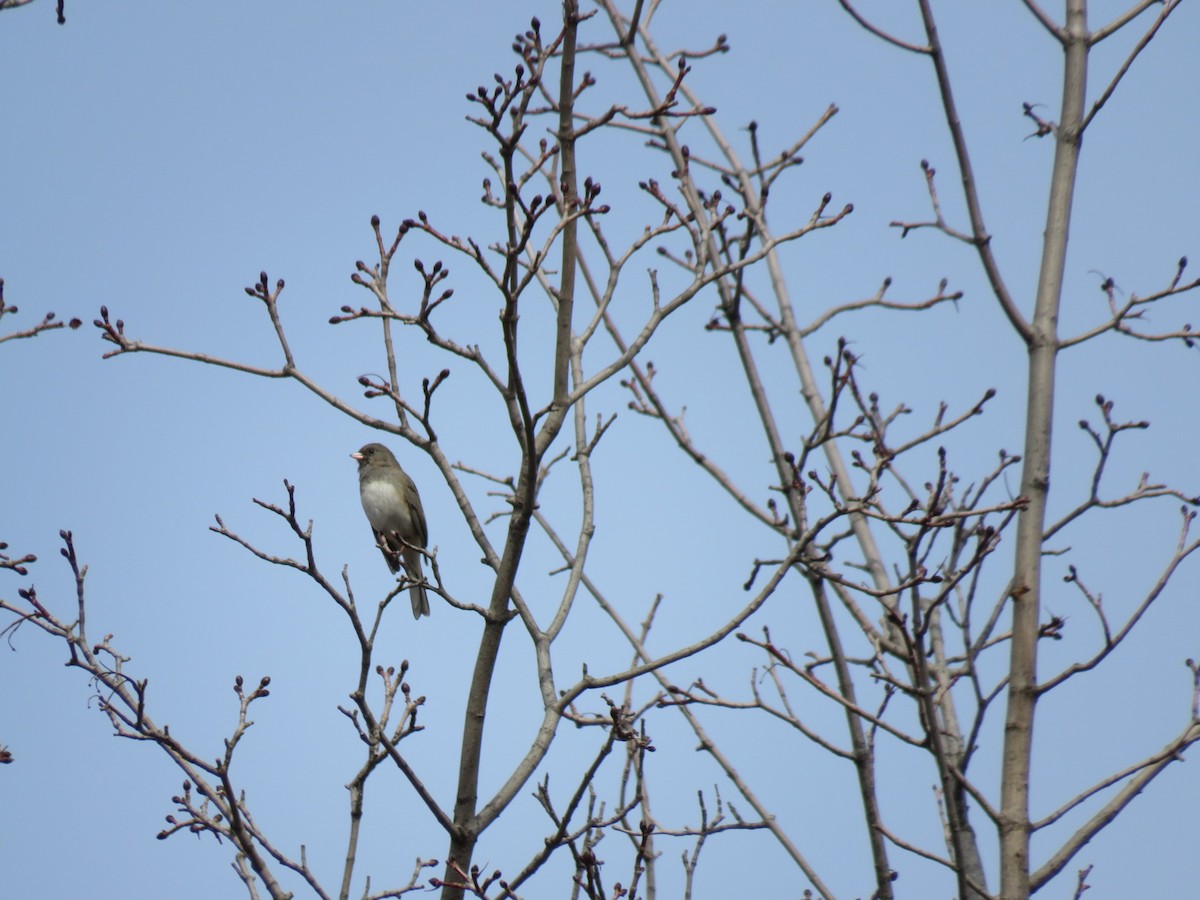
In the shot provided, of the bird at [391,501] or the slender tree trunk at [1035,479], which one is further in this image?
the bird at [391,501]

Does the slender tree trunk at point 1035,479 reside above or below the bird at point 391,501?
below

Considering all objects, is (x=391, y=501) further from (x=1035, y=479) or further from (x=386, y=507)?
(x=1035, y=479)

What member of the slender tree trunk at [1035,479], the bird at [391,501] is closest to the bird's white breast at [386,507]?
the bird at [391,501]

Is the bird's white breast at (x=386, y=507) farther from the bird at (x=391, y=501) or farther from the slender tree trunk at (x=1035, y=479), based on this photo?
the slender tree trunk at (x=1035, y=479)

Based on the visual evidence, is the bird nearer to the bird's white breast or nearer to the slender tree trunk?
the bird's white breast

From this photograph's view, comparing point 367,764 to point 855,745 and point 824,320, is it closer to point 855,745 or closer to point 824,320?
point 855,745

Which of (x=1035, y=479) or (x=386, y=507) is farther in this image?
(x=386, y=507)

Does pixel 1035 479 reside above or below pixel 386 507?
below

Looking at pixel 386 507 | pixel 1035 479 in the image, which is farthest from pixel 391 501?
pixel 1035 479

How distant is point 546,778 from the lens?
412 cm

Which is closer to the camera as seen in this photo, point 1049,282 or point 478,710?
point 478,710

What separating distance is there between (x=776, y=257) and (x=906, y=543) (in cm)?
278

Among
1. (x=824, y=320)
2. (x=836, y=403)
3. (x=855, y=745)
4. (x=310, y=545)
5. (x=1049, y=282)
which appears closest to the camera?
(x=310, y=545)

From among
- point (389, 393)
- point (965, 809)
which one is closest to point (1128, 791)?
point (965, 809)
